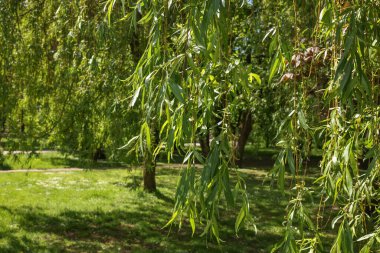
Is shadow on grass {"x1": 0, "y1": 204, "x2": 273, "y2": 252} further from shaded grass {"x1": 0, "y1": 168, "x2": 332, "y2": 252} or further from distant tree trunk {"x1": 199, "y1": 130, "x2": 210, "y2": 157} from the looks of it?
distant tree trunk {"x1": 199, "y1": 130, "x2": 210, "y2": 157}

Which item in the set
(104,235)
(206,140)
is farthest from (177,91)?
(206,140)

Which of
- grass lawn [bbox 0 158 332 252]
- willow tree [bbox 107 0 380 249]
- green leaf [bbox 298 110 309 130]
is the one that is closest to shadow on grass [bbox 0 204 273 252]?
grass lawn [bbox 0 158 332 252]

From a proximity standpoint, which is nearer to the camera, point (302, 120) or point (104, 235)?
point (302, 120)

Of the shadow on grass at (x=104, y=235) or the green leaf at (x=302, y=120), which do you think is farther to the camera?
the shadow on grass at (x=104, y=235)

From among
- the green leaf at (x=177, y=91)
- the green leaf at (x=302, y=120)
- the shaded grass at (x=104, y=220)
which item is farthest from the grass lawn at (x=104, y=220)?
the green leaf at (x=177, y=91)

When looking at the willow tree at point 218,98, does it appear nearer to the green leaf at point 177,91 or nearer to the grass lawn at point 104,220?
the green leaf at point 177,91

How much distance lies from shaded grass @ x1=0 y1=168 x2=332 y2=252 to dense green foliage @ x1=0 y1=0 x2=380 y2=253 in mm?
916

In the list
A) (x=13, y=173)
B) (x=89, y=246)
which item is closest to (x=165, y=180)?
(x=13, y=173)

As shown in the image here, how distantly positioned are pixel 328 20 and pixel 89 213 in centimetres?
659

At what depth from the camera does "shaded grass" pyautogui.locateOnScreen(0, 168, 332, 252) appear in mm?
6152

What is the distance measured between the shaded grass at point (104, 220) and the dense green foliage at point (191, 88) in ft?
3.01

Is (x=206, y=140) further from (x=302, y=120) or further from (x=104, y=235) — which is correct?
(x=302, y=120)

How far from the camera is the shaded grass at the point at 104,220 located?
20.2 ft

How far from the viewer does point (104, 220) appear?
24.2ft
